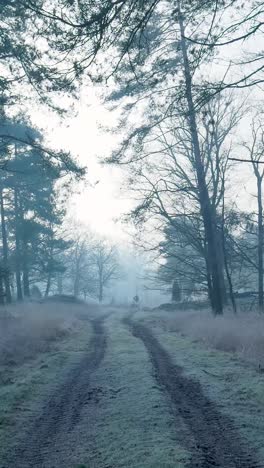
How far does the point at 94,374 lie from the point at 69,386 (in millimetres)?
1148

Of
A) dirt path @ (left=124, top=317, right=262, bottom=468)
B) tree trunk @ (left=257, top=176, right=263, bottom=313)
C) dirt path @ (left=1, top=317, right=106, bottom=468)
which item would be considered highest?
tree trunk @ (left=257, top=176, right=263, bottom=313)

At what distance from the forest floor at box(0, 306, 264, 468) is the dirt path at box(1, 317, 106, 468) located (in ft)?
0.04

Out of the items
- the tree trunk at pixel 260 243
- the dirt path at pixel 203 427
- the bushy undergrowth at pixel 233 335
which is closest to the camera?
the dirt path at pixel 203 427

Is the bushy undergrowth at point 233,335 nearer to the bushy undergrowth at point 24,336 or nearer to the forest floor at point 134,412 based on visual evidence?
the forest floor at point 134,412

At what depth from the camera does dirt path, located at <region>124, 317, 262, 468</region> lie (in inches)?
192

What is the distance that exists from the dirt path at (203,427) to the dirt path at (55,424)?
4.94 feet

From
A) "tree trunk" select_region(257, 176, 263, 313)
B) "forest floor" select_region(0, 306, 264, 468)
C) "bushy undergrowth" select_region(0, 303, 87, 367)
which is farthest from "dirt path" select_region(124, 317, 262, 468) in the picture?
"tree trunk" select_region(257, 176, 263, 313)

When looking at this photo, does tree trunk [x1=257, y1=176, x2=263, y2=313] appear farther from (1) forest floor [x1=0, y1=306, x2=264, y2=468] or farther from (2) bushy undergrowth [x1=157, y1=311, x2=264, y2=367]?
(1) forest floor [x1=0, y1=306, x2=264, y2=468]

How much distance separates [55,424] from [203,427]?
2132mm

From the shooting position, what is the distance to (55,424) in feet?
→ 21.6

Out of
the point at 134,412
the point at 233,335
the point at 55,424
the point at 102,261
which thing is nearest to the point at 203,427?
the point at 134,412

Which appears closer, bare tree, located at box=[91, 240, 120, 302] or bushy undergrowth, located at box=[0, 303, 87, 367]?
bushy undergrowth, located at box=[0, 303, 87, 367]

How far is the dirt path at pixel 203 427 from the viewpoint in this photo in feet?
16.0

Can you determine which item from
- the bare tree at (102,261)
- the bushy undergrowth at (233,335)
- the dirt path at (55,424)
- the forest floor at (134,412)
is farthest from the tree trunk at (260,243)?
the bare tree at (102,261)
